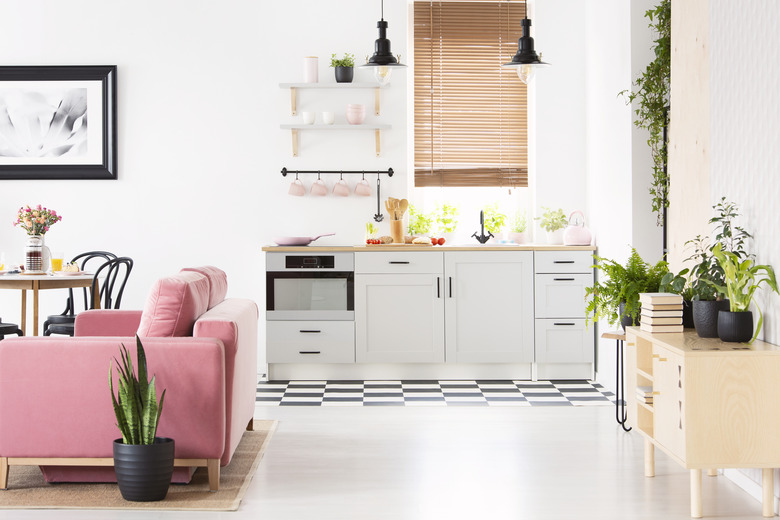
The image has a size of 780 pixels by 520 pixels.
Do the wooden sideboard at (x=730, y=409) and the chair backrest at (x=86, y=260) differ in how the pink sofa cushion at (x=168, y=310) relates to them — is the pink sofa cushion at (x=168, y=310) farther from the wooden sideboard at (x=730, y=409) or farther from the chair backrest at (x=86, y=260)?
the chair backrest at (x=86, y=260)

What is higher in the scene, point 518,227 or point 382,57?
point 382,57

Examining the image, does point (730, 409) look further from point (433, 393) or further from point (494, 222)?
point (494, 222)

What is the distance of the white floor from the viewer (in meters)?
3.12

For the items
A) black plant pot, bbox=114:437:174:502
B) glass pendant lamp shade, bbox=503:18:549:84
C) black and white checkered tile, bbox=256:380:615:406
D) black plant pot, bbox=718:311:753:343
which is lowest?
black and white checkered tile, bbox=256:380:615:406

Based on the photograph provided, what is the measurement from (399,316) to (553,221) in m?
1.35

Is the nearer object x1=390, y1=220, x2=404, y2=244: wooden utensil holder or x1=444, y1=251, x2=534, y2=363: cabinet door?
x1=444, y1=251, x2=534, y2=363: cabinet door

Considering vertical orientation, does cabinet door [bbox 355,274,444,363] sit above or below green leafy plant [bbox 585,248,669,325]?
below

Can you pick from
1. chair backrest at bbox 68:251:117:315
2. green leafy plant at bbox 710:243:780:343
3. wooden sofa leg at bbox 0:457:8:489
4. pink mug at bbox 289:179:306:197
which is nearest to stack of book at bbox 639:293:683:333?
green leafy plant at bbox 710:243:780:343

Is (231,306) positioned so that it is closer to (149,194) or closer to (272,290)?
(272,290)

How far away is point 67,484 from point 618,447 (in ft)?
8.14

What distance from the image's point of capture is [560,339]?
5840 millimetres

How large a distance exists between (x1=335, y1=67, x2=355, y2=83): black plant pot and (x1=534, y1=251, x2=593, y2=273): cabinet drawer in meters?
1.86

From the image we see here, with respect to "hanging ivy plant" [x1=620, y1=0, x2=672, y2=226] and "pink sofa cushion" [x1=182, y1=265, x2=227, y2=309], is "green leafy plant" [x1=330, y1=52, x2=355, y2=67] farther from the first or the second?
"pink sofa cushion" [x1=182, y1=265, x2=227, y2=309]

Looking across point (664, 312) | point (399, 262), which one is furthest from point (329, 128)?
point (664, 312)
